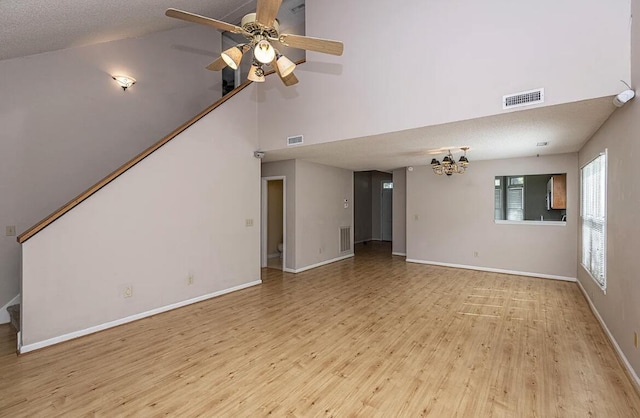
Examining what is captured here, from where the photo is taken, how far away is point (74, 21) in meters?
3.39

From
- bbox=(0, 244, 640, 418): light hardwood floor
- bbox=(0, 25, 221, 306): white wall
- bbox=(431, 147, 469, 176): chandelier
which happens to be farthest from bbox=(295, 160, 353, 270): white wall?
bbox=(0, 25, 221, 306): white wall

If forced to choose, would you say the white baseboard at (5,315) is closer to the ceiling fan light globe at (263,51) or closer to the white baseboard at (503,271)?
the ceiling fan light globe at (263,51)

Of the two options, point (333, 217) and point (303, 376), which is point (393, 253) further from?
point (303, 376)

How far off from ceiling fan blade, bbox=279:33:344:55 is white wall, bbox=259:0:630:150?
1.44 metres

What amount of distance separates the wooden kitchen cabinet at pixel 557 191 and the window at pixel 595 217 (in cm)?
60

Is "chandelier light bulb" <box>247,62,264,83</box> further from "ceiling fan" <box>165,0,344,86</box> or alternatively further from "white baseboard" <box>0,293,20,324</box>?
"white baseboard" <box>0,293,20,324</box>

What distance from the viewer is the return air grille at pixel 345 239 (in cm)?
755

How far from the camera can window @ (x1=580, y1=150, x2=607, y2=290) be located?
11.0 feet

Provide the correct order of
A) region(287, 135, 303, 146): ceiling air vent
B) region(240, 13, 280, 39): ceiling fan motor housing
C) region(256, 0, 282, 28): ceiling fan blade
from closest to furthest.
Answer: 1. region(256, 0, 282, 28): ceiling fan blade
2. region(240, 13, 280, 39): ceiling fan motor housing
3. region(287, 135, 303, 146): ceiling air vent

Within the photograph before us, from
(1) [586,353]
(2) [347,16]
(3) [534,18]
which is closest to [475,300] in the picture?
(1) [586,353]

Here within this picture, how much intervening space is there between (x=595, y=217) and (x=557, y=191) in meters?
1.99

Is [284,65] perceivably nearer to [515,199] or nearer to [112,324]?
[112,324]

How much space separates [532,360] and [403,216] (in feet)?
17.8

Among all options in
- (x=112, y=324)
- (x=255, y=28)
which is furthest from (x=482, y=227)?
(x=112, y=324)
